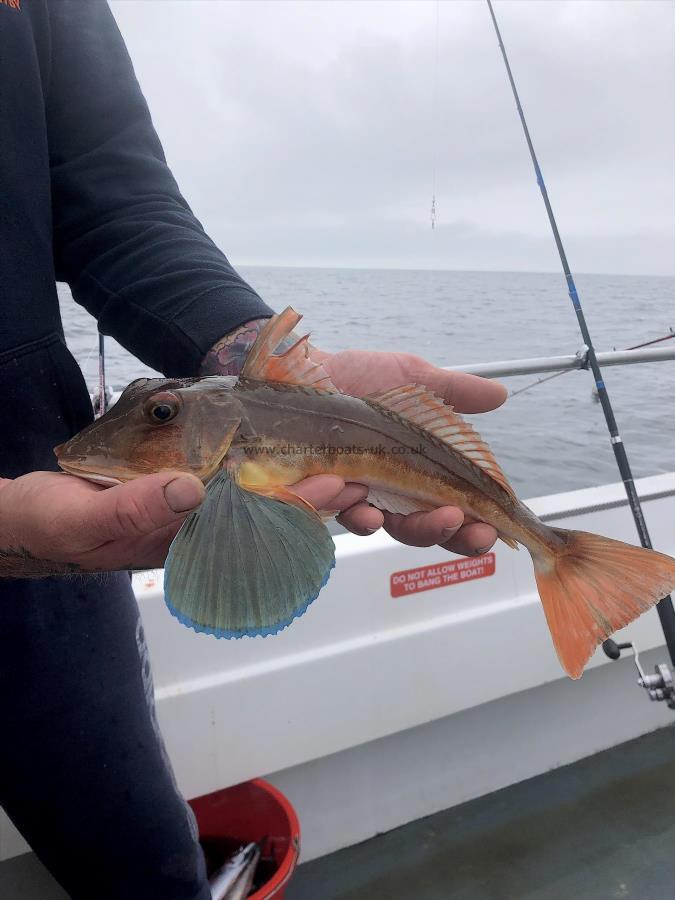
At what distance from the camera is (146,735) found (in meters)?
1.78

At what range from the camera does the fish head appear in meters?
1.44

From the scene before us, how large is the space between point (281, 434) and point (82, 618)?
2.22 feet

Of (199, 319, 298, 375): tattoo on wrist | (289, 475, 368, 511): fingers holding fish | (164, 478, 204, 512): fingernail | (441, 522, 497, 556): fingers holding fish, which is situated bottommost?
(441, 522, 497, 556): fingers holding fish

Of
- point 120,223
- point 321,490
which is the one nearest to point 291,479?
point 321,490

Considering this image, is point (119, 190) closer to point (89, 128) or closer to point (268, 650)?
point (89, 128)

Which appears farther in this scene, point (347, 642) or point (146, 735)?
point (347, 642)

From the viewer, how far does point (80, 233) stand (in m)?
1.96

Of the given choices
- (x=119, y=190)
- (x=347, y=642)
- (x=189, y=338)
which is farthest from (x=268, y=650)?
(x=119, y=190)

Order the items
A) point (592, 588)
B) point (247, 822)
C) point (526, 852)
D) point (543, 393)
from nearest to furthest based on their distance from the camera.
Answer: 1. point (592, 588)
2. point (247, 822)
3. point (526, 852)
4. point (543, 393)

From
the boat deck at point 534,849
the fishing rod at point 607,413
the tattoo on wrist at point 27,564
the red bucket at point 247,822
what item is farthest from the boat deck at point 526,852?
the tattoo on wrist at point 27,564

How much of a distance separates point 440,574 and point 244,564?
166cm

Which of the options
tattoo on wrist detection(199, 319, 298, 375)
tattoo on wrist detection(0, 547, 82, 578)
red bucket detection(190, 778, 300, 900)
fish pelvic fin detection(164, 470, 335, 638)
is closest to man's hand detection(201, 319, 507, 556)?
tattoo on wrist detection(199, 319, 298, 375)

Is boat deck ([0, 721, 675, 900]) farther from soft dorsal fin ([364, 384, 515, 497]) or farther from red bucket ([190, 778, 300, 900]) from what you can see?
soft dorsal fin ([364, 384, 515, 497])

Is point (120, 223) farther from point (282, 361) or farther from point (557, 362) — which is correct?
point (557, 362)
